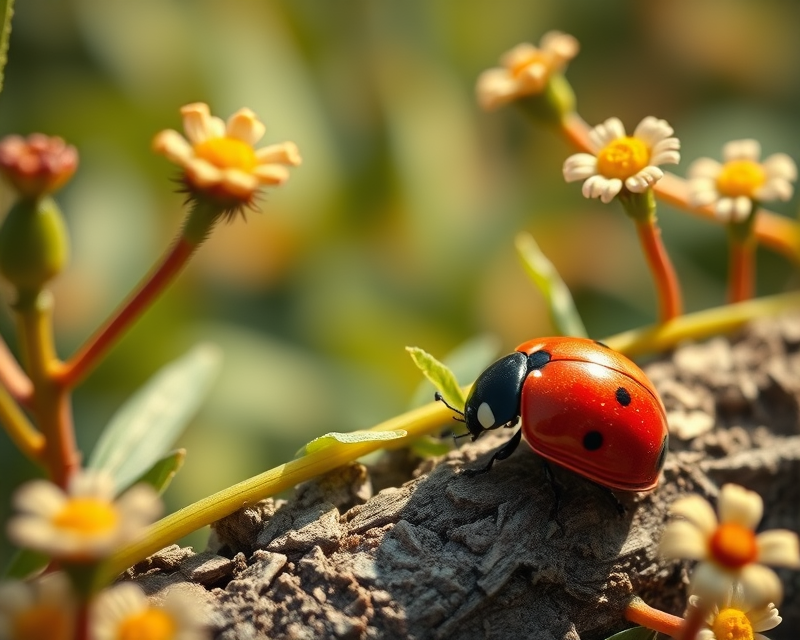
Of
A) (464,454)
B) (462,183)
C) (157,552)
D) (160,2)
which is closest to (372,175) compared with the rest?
(462,183)

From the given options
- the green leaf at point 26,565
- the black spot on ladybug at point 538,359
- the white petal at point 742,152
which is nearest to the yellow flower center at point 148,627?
the green leaf at point 26,565

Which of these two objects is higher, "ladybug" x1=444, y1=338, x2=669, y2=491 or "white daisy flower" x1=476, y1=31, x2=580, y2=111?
"white daisy flower" x1=476, y1=31, x2=580, y2=111

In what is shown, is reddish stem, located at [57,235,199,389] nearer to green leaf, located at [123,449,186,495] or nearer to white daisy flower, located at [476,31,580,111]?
green leaf, located at [123,449,186,495]

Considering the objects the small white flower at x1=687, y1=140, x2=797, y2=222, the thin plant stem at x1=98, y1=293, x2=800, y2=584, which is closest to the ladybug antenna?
the thin plant stem at x1=98, y1=293, x2=800, y2=584

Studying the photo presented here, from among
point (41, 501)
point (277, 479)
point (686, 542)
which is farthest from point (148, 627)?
point (686, 542)

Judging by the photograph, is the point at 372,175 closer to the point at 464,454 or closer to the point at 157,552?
the point at 464,454

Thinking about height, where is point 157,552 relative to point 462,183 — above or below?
above
